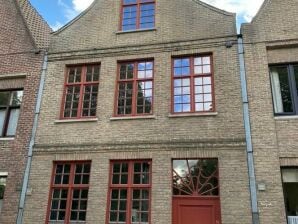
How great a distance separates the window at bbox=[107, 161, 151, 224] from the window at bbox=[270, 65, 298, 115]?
449 centimetres

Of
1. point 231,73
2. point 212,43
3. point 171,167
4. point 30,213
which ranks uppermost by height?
point 212,43

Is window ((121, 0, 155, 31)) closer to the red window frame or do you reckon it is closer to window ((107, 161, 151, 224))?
the red window frame

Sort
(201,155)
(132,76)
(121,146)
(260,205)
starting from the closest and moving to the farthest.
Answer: (260,205)
(201,155)
(121,146)
(132,76)

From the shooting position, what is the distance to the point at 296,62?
10.9 meters

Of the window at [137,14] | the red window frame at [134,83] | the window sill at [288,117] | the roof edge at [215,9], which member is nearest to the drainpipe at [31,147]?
the red window frame at [134,83]

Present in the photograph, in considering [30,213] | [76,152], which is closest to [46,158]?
[76,152]

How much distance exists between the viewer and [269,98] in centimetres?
1052

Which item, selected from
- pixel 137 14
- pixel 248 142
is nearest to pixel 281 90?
pixel 248 142

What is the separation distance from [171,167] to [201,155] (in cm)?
100

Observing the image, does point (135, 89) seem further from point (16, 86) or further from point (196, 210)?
point (16, 86)

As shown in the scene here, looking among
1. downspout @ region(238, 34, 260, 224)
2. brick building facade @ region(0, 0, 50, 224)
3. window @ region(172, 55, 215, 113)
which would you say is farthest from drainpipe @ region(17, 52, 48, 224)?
downspout @ region(238, 34, 260, 224)

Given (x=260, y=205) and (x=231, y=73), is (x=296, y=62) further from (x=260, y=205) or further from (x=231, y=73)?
(x=260, y=205)

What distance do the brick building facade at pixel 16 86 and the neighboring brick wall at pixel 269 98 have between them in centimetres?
766

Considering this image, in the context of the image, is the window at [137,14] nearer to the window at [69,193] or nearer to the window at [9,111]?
the window at [9,111]
